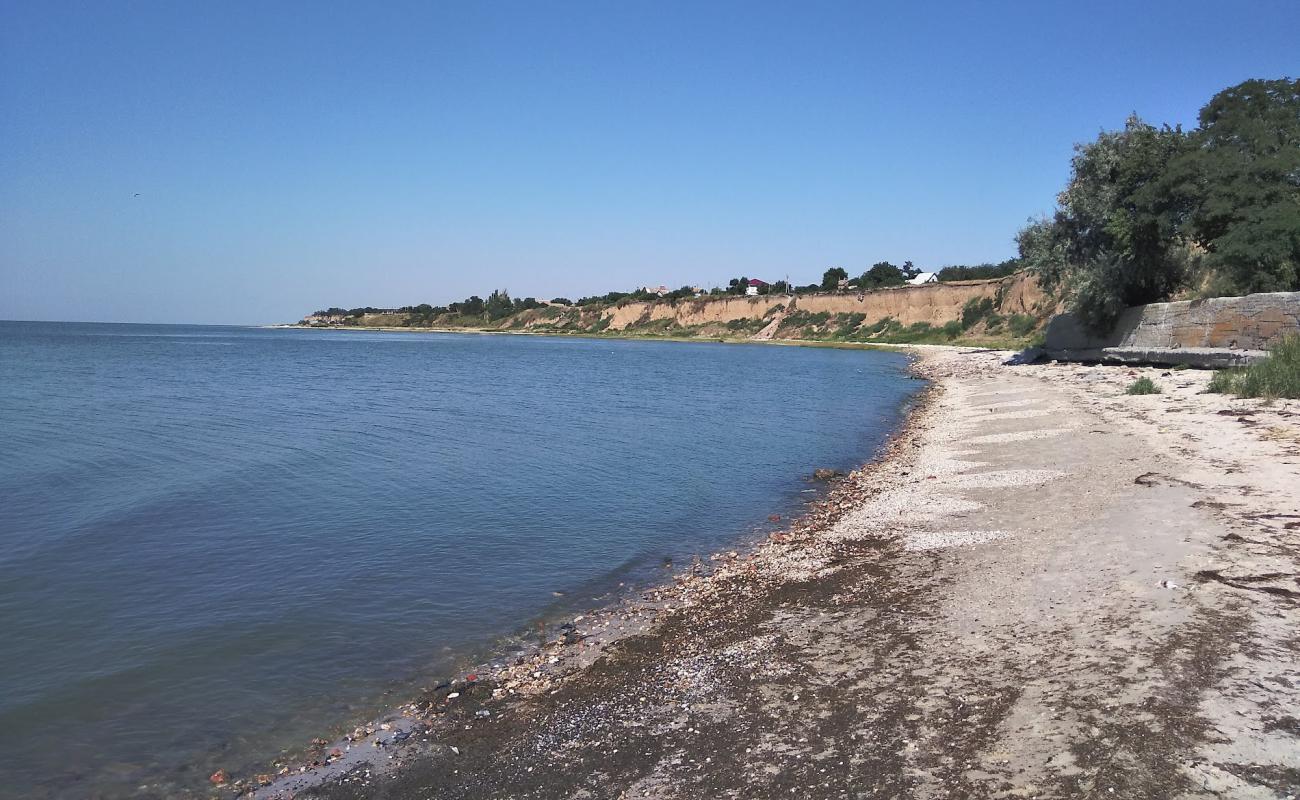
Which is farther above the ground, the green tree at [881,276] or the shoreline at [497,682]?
the green tree at [881,276]

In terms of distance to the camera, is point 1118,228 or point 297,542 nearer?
point 297,542

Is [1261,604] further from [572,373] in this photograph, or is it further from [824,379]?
[572,373]

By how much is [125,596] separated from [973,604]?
29.2 feet

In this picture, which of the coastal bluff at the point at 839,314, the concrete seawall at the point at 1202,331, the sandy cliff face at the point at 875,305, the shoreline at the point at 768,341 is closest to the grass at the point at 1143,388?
the concrete seawall at the point at 1202,331

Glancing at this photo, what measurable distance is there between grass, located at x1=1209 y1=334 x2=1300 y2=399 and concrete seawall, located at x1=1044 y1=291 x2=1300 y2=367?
3686mm

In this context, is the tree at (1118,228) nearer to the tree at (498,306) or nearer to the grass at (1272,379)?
the grass at (1272,379)

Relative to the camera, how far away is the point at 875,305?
92.8 meters

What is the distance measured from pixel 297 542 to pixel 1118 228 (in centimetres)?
2915

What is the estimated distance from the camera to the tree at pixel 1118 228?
29.0 m

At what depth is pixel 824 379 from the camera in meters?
41.2

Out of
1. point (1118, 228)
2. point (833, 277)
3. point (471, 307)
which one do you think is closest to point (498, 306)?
point (471, 307)

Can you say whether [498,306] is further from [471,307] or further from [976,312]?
[976,312]

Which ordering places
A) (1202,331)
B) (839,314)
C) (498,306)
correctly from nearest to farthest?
1. (1202,331)
2. (839,314)
3. (498,306)

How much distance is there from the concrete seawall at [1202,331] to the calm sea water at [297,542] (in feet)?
30.5
